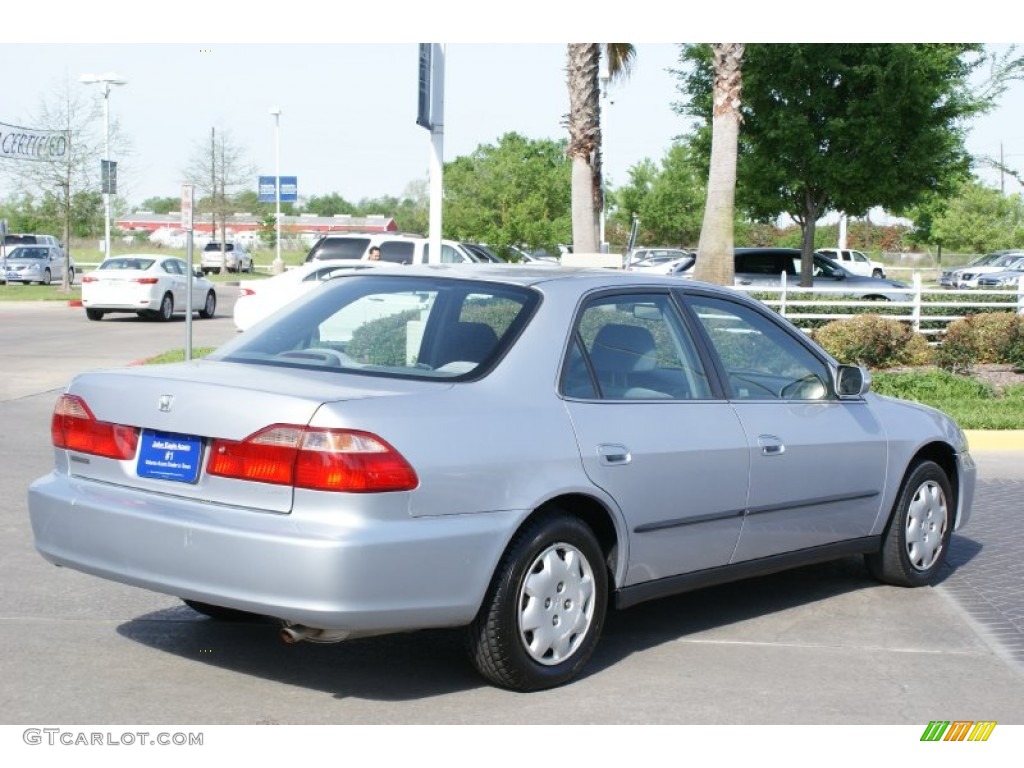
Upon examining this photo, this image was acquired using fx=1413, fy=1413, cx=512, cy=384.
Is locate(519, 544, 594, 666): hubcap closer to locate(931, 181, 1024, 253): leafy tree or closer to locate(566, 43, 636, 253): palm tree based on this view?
locate(566, 43, 636, 253): palm tree

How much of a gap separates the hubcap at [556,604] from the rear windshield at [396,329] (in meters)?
0.79

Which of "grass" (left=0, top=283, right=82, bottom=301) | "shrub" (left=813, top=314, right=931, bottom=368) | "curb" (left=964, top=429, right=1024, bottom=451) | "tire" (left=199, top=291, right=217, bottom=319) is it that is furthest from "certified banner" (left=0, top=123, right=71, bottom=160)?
"curb" (left=964, top=429, right=1024, bottom=451)

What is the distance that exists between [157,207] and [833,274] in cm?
16030

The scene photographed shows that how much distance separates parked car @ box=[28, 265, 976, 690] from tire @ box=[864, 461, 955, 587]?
46 cm

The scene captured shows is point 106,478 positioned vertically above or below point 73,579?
above

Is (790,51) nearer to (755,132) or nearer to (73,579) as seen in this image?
(755,132)

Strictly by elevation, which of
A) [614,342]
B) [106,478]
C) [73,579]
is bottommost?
[73,579]

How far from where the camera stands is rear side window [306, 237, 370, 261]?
2527 cm

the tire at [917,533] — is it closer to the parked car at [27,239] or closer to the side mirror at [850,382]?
the side mirror at [850,382]

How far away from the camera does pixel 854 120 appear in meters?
28.9

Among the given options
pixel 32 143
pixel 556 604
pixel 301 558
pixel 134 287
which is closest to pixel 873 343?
pixel 556 604

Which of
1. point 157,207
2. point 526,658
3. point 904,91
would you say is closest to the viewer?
point 526,658
